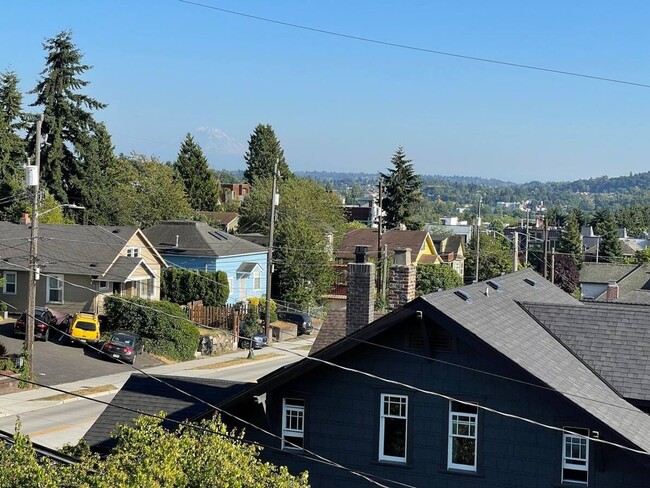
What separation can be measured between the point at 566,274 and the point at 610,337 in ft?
226

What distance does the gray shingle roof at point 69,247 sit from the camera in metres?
57.8

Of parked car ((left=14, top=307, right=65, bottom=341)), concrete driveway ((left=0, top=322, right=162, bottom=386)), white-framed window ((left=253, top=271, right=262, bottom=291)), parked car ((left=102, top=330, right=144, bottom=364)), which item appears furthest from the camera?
white-framed window ((left=253, top=271, right=262, bottom=291))

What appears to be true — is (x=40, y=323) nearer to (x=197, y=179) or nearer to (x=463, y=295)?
(x=463, y=295)

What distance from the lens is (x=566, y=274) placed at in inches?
3529

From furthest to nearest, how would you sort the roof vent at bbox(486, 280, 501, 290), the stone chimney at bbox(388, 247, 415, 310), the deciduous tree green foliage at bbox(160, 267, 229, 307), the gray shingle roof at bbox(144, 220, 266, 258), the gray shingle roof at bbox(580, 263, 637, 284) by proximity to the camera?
1. the gray shingle roof at bbox(580, 263, 637, 284)
2. the gray shingle roof at bbox(144, 220, 266, 258)
3. the deciduous tree green foliage at bbox(160, 267, 229, 307)
4. the roof vent at bbox(486, 280, 501, 290)
5. the stone chimney at bbox(388, 247, 415, 310)

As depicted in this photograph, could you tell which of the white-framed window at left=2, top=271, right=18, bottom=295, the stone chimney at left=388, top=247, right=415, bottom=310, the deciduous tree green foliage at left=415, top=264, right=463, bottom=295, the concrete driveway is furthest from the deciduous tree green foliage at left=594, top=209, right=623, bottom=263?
the stone chimney at left=388, top=247, right=415, bottom=310

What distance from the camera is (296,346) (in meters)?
60.8

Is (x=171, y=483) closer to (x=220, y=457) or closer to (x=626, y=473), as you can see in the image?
(x=220, y=457)

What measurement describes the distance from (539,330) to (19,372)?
1060 inches

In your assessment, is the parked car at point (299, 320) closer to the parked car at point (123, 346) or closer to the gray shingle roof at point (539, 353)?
the parked car at point (123, 346)

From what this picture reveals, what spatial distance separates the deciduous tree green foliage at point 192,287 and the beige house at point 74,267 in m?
2.77

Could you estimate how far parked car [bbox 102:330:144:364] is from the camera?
49.8 meters

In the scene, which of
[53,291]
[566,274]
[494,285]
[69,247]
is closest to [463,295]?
[494,285]

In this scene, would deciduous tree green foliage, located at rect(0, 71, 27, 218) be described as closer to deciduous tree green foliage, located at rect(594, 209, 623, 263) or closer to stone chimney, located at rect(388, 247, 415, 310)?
stone chimney, located at rect(388, 247, 415, 310)
